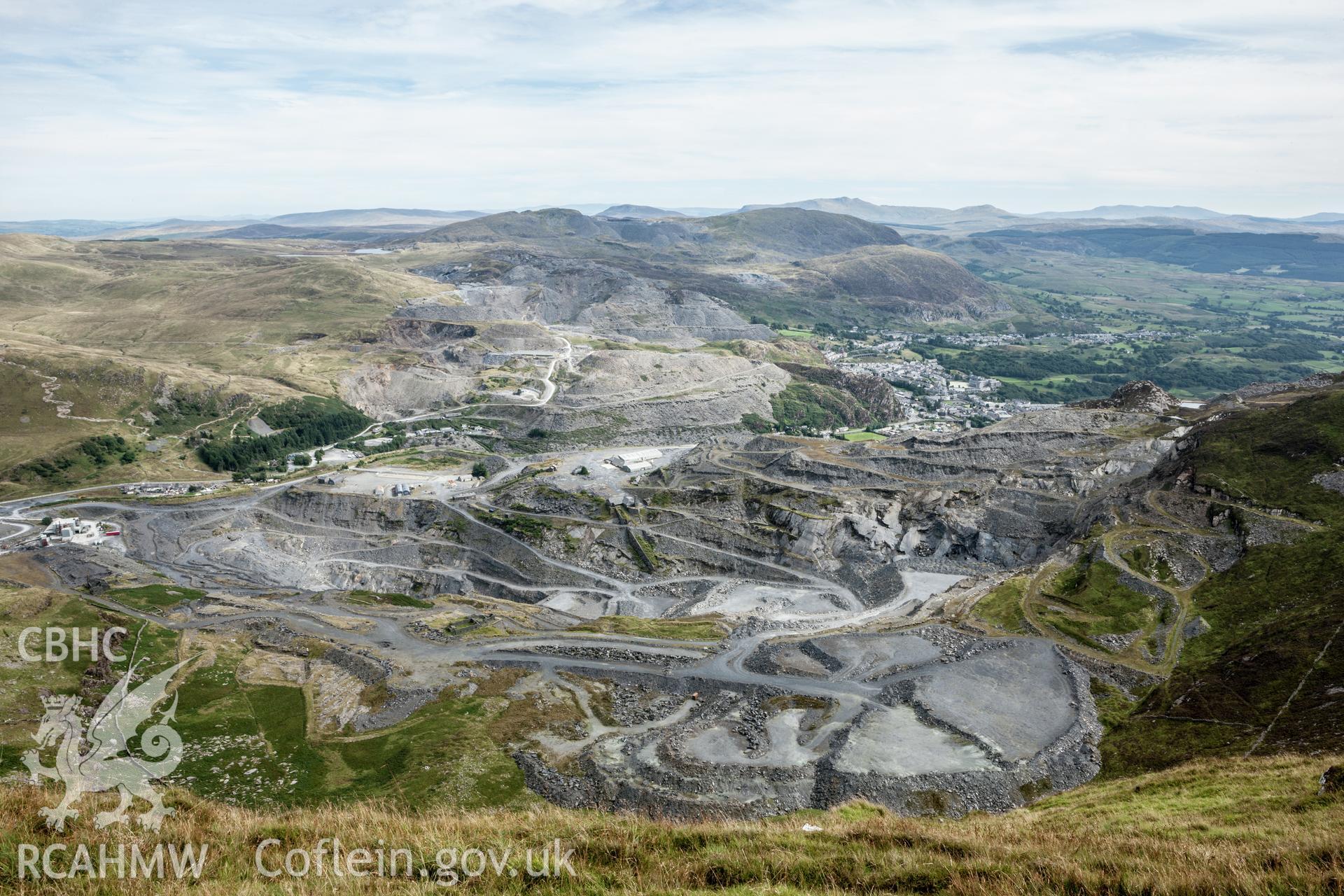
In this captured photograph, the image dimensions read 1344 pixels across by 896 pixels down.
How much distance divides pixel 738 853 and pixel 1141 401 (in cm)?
13256

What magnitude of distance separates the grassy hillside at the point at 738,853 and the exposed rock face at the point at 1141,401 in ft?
388

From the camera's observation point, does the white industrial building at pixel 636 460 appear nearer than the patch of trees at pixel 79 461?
No

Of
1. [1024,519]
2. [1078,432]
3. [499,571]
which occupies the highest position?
[1078,432]

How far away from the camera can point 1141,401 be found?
122625 mm

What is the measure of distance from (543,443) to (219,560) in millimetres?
67158

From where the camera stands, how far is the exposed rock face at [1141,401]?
120819 millimetres

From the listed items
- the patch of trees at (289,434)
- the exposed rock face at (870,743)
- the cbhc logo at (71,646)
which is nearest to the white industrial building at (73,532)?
the patch of trees at (289,434)

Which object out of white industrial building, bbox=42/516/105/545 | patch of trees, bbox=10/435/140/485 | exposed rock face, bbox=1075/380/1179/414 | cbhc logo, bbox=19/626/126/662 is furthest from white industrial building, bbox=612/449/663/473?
patch of trees, bbox=10/435/140/485

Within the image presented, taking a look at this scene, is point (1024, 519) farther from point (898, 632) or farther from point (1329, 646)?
point (1329, 646)

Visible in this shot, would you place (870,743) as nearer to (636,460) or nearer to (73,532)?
(636,460)

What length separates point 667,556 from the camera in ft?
323

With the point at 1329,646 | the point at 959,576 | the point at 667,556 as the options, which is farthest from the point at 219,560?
the point at 1329,646

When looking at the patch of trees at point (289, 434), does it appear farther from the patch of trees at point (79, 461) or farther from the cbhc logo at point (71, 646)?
the cbhc logo at point (71, 646)

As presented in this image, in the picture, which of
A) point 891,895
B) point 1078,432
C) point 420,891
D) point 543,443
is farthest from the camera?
point 543,443
